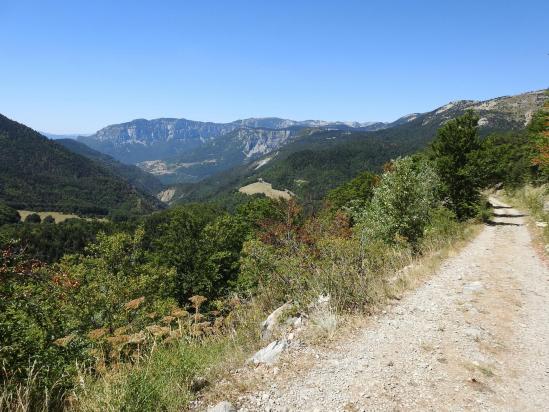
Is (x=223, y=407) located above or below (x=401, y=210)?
below

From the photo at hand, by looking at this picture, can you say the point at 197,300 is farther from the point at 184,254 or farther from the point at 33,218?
the point at 33,218

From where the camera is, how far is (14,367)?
19.1 feet

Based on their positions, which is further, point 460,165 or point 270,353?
point 460,165

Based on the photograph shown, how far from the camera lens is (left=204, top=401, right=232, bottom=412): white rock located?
4.37 m

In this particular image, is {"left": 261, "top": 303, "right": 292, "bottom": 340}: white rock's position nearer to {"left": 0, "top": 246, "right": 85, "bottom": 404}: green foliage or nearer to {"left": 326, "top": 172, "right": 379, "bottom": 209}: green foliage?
{"left": 0, "top": 246, "right": 85, "bottom": 404}: green foliage

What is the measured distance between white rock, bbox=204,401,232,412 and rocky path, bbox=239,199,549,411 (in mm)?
184

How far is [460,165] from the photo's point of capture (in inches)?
1107

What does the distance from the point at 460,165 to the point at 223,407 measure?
29.3m

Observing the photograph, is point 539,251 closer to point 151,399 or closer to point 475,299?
point 475,299

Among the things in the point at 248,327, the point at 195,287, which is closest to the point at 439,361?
the point at 248,327

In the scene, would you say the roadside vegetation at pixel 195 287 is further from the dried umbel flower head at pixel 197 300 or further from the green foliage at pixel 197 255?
the green foliage at pixel 197 255

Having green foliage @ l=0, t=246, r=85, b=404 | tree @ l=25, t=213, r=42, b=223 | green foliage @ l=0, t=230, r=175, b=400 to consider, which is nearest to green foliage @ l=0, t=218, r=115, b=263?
tree @ l=25, t=213, r=42, b=223

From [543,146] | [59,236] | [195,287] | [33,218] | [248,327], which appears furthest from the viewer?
[33,218]

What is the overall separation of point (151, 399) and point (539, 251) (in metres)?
17.7
